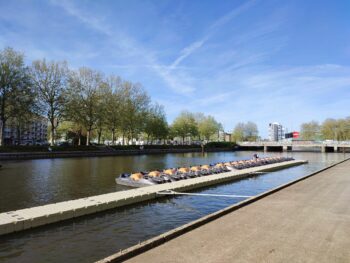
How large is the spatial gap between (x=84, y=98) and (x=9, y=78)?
18664 millimetres

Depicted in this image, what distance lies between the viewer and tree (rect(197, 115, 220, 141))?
5505 inches

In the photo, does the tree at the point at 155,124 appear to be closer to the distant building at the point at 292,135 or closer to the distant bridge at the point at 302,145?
the distant bridge at the point at 302,145

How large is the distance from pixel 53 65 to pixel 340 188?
66.8 meters

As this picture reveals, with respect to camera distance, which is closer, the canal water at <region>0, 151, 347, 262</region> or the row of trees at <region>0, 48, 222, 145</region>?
the canal water at <region>0, 151, 347, 262</region>

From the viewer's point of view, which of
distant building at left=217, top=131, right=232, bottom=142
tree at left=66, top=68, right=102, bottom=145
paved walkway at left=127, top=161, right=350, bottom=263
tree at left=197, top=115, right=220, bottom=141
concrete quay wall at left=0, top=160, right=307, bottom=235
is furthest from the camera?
distant building at left=217, top=131, right=232, bottom=142

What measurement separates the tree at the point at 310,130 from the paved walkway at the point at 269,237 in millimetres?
155948

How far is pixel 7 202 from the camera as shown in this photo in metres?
19.6

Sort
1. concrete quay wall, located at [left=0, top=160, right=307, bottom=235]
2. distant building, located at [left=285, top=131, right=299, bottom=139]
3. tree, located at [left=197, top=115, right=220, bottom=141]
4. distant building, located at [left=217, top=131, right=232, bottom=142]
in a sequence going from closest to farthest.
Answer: concrete quay wall, located at [left=0, top=160, right=307, bottom=235] < tree, located at [left=197, top=115, right=220, bottom=141] < distant building, located at [left=285, top=131, right=299, bottom=139] < distant building, located at [left=217, top=131, right=232, bottom=142]

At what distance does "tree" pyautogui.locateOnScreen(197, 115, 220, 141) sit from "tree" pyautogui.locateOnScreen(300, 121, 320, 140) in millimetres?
46444

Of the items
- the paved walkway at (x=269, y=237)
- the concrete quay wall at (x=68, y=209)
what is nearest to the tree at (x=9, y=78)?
the concrete quay wall at (x=68, y=209)

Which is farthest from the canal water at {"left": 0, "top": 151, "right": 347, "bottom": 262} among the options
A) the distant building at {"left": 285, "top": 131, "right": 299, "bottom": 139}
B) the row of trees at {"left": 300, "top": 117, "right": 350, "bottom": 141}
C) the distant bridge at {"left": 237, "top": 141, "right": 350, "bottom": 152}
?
the distant building at {"left": 285, "top": 131, "right": 299, "bottom": 139}

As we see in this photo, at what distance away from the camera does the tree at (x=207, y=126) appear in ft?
459

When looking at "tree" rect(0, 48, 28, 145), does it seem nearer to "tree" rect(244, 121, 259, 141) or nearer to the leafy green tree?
the leafy green tree

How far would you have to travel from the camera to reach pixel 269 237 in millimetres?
10344
